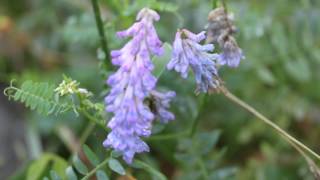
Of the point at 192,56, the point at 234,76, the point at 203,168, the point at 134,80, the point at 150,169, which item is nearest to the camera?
the point at 134,80

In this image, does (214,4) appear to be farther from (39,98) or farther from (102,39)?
(39,98)

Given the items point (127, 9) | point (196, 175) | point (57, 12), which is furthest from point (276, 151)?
point (57, 12)

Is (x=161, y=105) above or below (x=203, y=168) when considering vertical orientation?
above

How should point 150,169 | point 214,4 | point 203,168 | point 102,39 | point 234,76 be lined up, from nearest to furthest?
point 150,169 → point 214,4 → point 102,39 → point 203,168 → point 234,76

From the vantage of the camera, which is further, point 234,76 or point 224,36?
point 234,76

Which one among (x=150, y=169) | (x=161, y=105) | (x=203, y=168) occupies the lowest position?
(x=203, y=168)

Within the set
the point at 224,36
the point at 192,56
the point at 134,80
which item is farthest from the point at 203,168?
the point at 134,80

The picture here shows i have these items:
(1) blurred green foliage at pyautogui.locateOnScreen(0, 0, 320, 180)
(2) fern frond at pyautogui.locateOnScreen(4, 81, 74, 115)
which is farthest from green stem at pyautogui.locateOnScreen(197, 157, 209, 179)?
(2) fern frond at pyautogui.locateOnScreen(4, 81, 74, 115)
